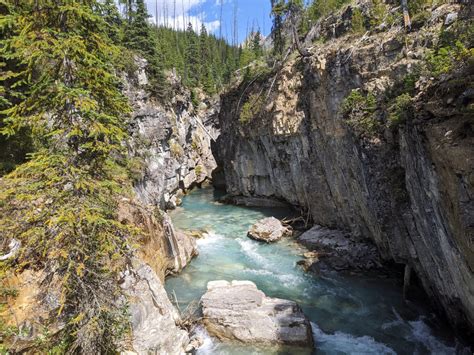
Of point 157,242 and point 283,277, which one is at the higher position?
point 157,242

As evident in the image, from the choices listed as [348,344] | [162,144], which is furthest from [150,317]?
[162,144]

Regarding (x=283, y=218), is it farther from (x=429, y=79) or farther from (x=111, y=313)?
(x=111, y=313)

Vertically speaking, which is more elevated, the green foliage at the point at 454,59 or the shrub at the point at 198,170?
the green foliage at the point at 454,59

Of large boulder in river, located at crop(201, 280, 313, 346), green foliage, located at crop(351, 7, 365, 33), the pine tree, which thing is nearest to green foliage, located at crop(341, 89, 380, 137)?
green foliage, located at crop(351, 7, 365, 33)

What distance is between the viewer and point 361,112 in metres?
15.2

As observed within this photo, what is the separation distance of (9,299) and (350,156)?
51.7 ft

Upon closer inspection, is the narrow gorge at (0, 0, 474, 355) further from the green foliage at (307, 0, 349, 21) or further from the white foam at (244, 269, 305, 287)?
the green foliage at (307, 0, 349, 21)

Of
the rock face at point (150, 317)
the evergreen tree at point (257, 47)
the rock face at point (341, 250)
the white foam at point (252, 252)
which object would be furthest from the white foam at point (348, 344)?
the evergreen tree at point (257, 47)

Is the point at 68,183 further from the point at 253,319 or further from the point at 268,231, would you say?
the point at 268,231

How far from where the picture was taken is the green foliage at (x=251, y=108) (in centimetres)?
2588

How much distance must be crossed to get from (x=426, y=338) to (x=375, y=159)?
7.22 meters

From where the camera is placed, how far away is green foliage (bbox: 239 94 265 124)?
25875mm

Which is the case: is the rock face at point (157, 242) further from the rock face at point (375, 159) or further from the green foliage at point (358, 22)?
the green foliage at point (358, 22)

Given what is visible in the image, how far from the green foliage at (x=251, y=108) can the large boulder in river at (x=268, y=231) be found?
9.67 meters
